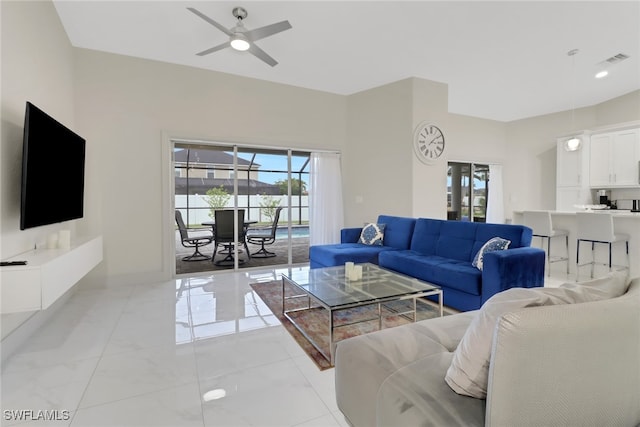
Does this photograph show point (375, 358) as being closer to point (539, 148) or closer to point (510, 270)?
point (510, 270)

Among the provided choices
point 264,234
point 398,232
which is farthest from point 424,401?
point 264,234

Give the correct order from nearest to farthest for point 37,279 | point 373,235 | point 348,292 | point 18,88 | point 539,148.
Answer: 1. point 37,279
2. point 18,88
3. point 348,292
4. point 373,235
5. point 539,148

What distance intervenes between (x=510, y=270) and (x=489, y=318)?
2.11 metres

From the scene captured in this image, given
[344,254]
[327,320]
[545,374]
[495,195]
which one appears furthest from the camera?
[495,195]

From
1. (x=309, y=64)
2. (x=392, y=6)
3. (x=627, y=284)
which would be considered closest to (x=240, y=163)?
(x=309, y=64)

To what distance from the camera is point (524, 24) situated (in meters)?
3.50

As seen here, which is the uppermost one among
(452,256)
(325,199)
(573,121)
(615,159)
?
(573,121)

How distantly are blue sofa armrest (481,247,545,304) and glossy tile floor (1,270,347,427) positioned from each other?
5.42ft

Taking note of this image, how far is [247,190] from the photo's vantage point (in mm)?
5418

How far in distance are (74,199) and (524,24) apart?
17.8 feet

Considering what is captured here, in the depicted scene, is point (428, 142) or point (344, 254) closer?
point (344, 254)

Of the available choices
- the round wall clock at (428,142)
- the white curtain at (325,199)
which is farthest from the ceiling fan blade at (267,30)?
the round wall clock at (428,142)

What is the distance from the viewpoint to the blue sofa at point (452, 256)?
2748mm

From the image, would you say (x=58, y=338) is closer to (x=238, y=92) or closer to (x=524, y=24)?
(x=238, y=92)
